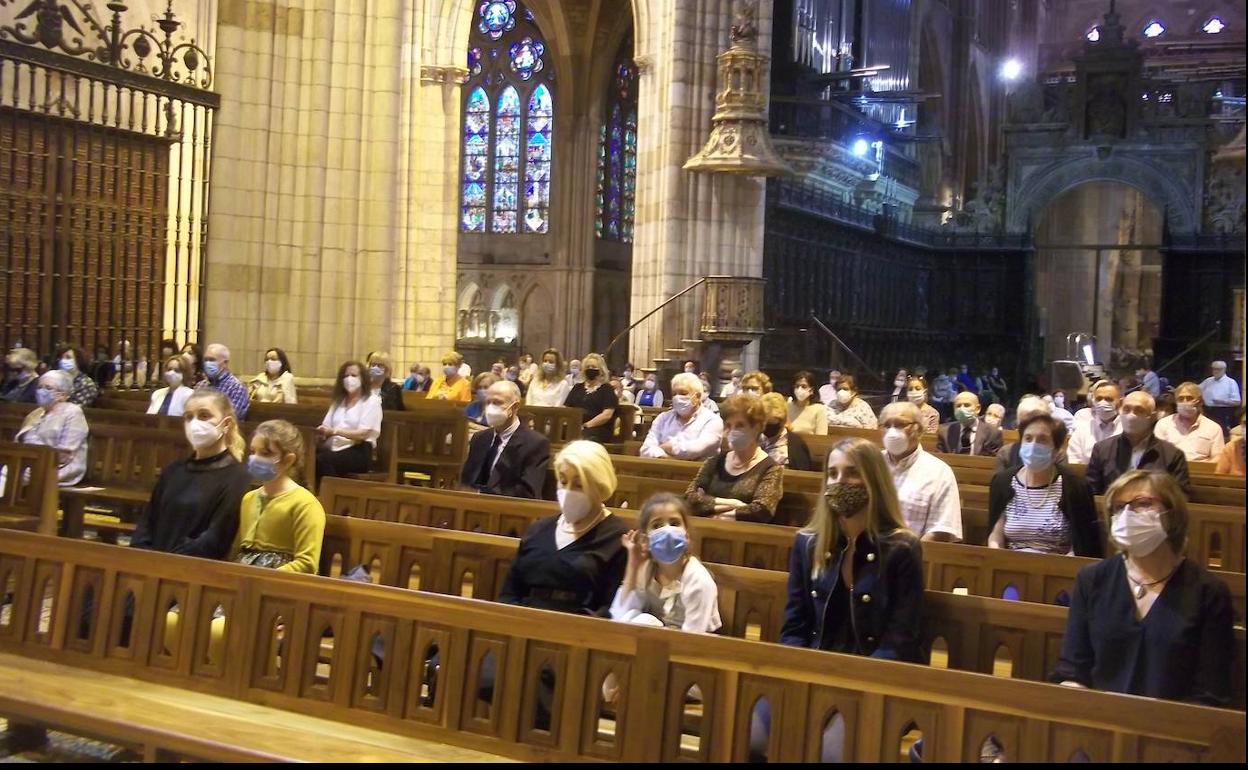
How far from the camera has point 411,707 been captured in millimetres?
4520

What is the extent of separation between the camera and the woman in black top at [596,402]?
12039 mm

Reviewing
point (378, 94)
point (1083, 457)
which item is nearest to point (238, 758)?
point (1083, 457)

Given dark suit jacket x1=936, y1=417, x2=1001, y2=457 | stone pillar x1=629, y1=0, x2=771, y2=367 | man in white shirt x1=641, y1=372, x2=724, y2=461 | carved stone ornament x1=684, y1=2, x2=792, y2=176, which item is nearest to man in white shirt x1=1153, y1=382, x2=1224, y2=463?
dark suit jacket x1=936, y1=417, x2=1001, y2=457

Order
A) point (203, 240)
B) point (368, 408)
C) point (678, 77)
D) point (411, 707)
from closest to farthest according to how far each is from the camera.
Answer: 1. point (411, 707)
2. point (368, 408)
3. point (203, 240)
4. point (678, 77)

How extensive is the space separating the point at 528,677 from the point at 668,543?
80 cm

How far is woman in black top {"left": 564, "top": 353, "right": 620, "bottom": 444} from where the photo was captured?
12039 mm

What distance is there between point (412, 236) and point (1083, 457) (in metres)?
10.7

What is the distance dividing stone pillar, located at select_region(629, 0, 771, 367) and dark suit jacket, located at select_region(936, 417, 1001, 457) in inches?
345

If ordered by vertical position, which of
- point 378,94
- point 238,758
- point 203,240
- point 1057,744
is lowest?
point 238,758

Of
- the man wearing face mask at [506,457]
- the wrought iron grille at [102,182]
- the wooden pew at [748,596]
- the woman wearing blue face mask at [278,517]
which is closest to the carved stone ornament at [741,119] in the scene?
the wrought iron grille at [102,182]

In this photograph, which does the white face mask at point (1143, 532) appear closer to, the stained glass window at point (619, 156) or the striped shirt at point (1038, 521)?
the striped shirt at point (1038, 521)

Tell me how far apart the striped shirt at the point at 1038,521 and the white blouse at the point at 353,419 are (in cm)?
517

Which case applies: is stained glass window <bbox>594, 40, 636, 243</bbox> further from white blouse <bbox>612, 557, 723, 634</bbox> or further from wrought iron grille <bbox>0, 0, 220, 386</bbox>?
white blouse <bbox>612, 557, 723, 634</bbox>

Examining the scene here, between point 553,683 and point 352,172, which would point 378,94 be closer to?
point 352,172
